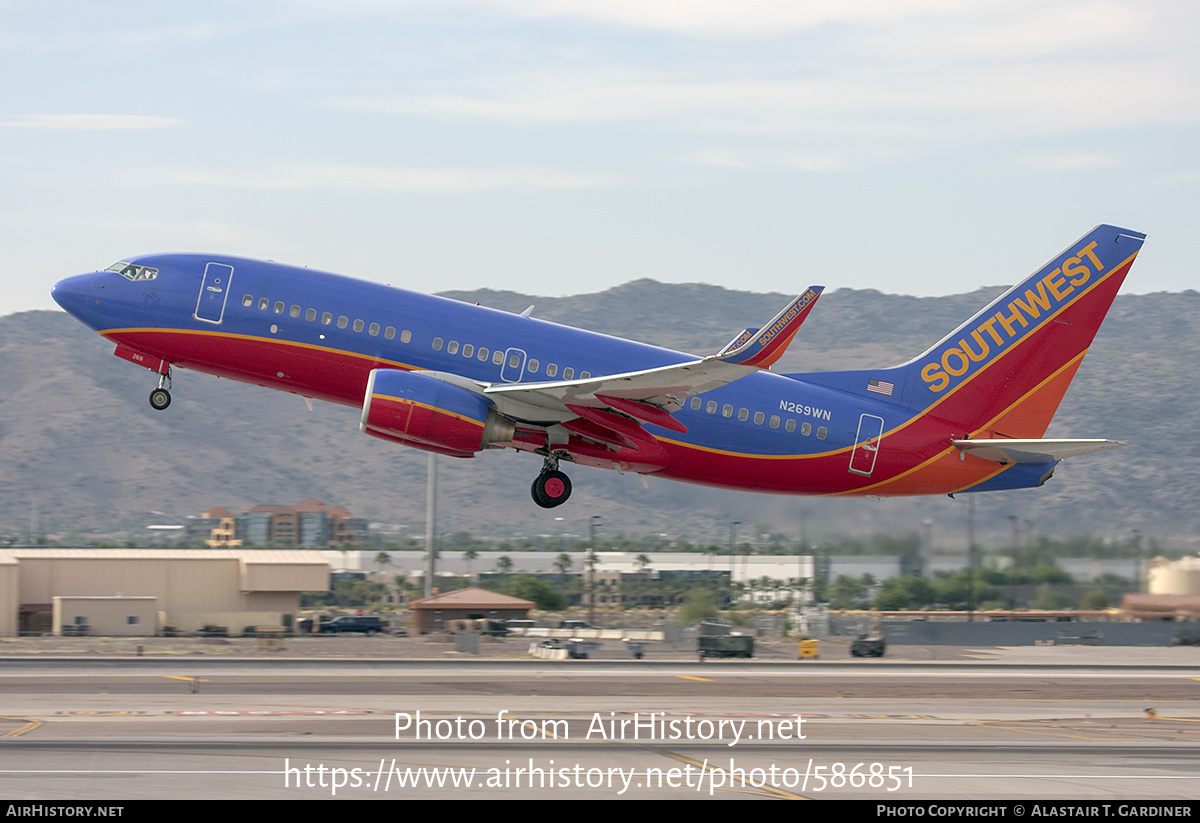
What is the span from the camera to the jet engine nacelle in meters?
33.6

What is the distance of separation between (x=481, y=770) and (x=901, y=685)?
72.7ft

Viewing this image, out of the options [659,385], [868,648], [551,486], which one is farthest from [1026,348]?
[868,648]

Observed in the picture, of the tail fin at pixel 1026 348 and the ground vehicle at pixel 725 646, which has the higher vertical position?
the tail fin at pixel 1026 348

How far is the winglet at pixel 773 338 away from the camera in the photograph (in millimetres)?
31266

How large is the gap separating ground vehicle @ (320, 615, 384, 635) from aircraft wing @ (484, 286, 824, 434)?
5243 cm

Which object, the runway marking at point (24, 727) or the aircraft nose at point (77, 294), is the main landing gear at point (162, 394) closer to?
the aircraft nose at point (77, 294)

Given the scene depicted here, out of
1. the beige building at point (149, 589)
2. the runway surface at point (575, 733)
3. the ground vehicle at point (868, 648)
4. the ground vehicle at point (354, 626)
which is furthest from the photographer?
the ground vehicle at point (354, 626)

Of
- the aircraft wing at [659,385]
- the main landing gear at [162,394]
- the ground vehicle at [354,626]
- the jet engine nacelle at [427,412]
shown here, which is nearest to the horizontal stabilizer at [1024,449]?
the aircraft wing at [659,385]

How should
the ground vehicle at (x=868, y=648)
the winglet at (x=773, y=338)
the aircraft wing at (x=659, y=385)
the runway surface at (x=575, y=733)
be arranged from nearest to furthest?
the runway surface at (x=575, y=733), the winglet at (x=773, y=338), the aircraft wing at (x=659, y=385), the ground vehicle at (x=868, y=648)

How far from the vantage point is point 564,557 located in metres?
136

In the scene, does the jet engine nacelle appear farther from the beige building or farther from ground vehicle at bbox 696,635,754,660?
the beige building

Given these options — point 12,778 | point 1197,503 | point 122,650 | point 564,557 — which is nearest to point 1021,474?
point 12,778

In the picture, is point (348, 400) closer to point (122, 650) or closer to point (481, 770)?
point (481, 770)

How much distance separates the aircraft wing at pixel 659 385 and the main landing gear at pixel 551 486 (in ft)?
5.68
